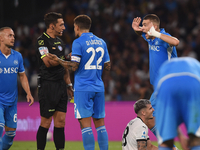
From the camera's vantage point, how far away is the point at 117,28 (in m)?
15.2

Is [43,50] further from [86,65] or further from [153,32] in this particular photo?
[153,32]

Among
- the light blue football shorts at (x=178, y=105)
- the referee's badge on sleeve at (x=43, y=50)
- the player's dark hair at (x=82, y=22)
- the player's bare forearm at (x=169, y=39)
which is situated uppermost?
the player's dark hair at (x=82, y=22)

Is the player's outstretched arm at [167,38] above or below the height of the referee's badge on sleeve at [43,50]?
above

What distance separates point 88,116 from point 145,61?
28.4 ft

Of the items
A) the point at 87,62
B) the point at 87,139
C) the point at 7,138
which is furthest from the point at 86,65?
the point at 7,138

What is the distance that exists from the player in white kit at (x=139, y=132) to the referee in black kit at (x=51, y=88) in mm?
1374

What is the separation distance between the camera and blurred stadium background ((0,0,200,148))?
12910mm

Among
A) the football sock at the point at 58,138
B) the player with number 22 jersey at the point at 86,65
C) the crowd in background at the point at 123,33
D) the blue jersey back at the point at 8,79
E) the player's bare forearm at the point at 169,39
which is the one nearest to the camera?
the player's bare forearm at the point at 169,39

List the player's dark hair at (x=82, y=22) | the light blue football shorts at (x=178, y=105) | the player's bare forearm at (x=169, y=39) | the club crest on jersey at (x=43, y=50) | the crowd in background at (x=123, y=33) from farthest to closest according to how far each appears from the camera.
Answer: the crowd in background at (x=123, y=33)
the club crest on jersey at (x=43, y=50)
the player's dark hair at (x=82, y=22)
the player's bare forearm at (x=169, y=39)
the light blue football shorts at (x=178, y=105)

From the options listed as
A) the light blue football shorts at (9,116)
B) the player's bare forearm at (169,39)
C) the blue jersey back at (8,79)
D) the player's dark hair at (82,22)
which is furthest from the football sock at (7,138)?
the player's bare forearm at (169,39)

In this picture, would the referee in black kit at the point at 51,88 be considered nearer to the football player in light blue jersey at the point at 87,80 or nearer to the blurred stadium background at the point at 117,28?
the football player in light blue jersey at the point at 87,80

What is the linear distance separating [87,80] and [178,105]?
2512 mm

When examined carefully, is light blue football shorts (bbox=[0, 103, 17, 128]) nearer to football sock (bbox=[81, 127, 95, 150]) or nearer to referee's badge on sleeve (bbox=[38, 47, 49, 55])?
referee's badge on sleeve (bbox=[38, 47, 49, 55])

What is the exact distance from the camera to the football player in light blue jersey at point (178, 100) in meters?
3.12
